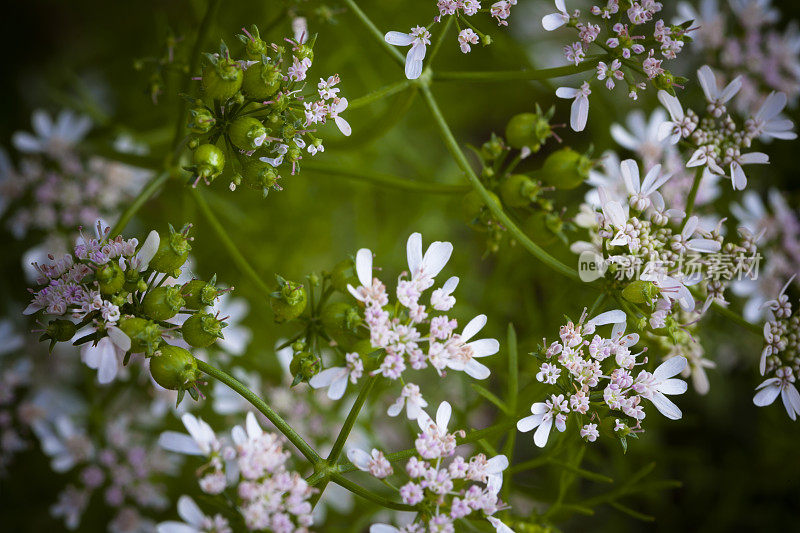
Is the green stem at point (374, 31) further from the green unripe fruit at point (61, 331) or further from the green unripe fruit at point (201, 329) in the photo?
the green unripe fruit at point (61, 331)

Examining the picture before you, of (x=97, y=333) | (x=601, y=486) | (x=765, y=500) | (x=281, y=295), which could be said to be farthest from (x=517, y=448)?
(x=97, y=333)

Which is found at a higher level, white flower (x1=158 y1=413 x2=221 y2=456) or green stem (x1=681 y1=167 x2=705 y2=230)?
green stem (x1=681 y1=167 x2=705 y2=230)

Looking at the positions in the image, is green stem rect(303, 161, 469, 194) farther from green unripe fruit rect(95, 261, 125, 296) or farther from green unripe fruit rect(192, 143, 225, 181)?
green unripe fruit rect(95, 261, 125, 296)

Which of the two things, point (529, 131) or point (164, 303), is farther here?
point (529, 131)

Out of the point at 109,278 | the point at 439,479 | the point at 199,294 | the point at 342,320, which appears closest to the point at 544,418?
the point at 439,479

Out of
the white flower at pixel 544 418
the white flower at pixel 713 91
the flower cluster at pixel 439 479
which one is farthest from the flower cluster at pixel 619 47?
the flower cluster at pixel 439 479

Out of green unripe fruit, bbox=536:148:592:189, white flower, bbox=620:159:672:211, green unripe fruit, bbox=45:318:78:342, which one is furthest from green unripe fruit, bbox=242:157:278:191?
white flower, bbox=620:159:672:211

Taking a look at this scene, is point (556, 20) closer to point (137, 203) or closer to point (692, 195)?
point (692, 195)
